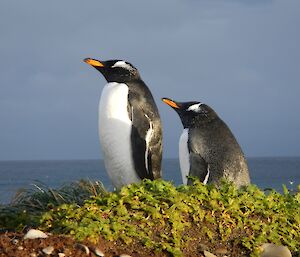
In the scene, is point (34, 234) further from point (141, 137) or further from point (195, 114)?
point (195, 114)

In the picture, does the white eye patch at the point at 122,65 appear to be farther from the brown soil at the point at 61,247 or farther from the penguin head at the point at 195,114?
the brown soil at the point at 61,247

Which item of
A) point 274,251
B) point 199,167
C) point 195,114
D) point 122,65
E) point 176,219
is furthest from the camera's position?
point 122,65

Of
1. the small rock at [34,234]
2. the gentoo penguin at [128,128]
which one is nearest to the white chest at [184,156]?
the gentoo penguin at [128,128]

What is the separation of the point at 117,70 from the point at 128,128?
2.74ft

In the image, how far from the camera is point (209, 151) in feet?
26.1

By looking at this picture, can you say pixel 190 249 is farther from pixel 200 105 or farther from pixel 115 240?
pixel 200 105

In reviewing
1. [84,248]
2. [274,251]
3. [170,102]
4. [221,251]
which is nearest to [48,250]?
[84,248]

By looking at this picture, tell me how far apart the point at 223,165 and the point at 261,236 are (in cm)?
219

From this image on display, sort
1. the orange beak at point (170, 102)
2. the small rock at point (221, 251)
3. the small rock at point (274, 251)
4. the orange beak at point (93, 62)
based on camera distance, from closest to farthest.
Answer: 1. the small rock at point (221, 251)
2. the small rock at point (274, 251)
3. the orange beak at point (170, 102)
4. the orange beak at point (93, 62)

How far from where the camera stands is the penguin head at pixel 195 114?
27.0 ft

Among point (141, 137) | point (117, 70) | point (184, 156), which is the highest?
point (117, 70)

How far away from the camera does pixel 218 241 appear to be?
5.59 meters

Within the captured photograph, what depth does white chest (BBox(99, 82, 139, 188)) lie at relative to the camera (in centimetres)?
834

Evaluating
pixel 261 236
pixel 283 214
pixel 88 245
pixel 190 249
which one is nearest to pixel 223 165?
pixel 283 214
